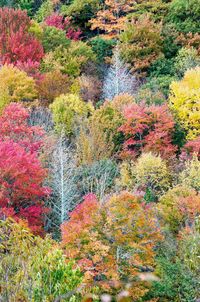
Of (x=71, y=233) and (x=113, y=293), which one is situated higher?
(x=71, y=233)

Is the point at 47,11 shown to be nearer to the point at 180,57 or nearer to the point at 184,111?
the point at 180,57

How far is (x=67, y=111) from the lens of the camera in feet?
87.9

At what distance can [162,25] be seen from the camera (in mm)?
39656

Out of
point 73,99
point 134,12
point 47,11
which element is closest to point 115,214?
point 73,99

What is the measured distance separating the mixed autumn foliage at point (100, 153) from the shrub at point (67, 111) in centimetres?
8

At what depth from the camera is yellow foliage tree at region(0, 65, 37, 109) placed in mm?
27922

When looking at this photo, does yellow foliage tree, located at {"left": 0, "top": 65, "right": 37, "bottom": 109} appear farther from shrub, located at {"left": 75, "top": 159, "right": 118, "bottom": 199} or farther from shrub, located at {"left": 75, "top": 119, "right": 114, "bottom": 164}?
shrub, located at {"left": 75, "top": 159, "right": 118, "bottom": 199}

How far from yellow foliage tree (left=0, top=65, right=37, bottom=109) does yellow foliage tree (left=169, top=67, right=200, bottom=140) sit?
8.26 metres

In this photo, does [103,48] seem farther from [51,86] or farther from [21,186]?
[21,186]

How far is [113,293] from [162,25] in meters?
29.5

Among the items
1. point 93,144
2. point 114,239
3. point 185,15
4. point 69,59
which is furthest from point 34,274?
point 185,15

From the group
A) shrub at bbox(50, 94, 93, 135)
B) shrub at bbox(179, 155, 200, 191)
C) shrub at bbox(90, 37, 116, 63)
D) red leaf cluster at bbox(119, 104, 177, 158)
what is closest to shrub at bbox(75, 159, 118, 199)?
red leaf cluster at bbox(119, 104, 177, 158)

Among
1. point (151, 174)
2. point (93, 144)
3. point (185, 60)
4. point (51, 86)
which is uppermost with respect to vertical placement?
point (185, 60)

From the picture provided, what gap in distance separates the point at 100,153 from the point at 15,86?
752 cm
